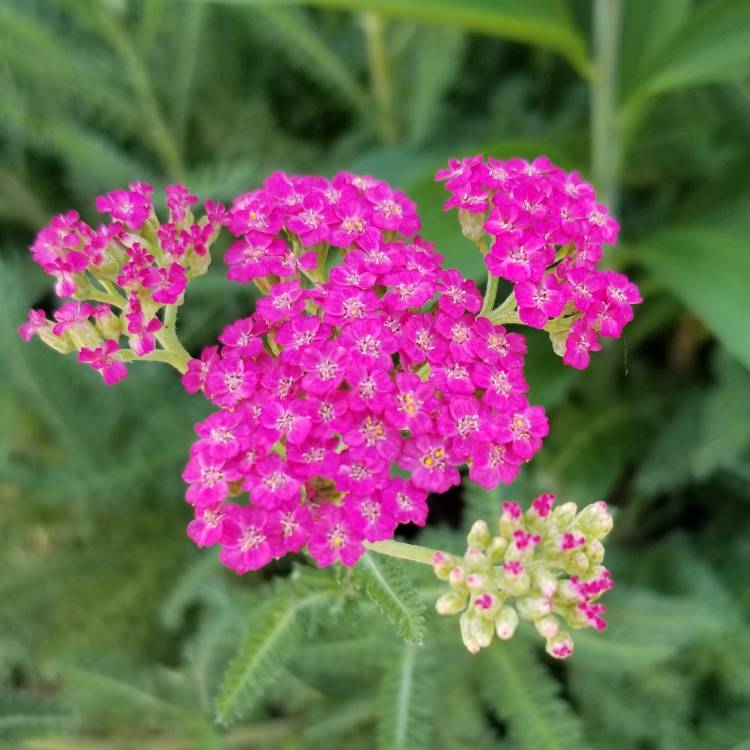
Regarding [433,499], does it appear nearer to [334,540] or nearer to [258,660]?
[258,660]

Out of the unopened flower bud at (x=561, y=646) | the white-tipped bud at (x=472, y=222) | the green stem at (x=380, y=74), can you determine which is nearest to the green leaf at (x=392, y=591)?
the unopened flower bud at (x=561, y=646)

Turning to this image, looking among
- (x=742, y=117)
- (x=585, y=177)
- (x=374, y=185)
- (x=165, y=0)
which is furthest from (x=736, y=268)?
(x=165, y=0)

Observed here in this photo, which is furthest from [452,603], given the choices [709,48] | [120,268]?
[709,48]

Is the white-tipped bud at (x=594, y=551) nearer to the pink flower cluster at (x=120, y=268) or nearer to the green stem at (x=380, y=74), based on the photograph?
the pink flower cluster at (x=120, y=268)

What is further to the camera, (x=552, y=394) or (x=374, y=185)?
(x=552, y=394)

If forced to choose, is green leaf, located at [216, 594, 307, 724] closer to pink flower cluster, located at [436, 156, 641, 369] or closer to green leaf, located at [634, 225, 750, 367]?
pink flower cluster, located at [436, 156, 641, 369]

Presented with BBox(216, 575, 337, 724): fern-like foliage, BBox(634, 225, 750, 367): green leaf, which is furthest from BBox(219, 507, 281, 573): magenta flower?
BBox(634, 225, 750, 367): green leaf

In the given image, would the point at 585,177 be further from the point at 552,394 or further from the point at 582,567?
the point at 582,567
